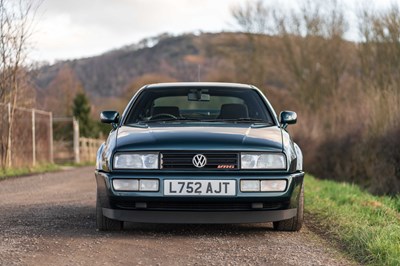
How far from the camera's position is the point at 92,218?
22.9ft

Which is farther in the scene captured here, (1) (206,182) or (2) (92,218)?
(2) (92,218)

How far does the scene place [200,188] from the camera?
542 centimetres

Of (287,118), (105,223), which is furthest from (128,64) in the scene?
(105,223)

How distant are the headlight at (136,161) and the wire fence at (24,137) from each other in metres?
11.7

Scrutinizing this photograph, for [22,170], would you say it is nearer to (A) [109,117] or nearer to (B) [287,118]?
(A) [109,117]

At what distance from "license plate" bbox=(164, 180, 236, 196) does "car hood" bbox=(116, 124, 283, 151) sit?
29 centimetres

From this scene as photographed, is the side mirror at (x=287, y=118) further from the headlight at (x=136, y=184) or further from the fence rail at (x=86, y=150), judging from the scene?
the fence rail at (x=86, y=150)

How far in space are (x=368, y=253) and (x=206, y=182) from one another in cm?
137

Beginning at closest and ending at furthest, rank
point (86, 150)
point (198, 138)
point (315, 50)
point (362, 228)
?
point (198, 138) → point (362, 228) → point (315, 50) → point (86, 150)

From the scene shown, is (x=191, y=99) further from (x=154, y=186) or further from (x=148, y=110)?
(x=154, y=186)

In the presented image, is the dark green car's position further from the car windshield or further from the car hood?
the car windshield

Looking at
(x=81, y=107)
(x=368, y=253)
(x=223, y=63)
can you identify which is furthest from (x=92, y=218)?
(x=81, y=107)

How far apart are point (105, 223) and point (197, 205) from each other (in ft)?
3.14

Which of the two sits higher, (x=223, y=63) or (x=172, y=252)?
(x=223, y=63)
